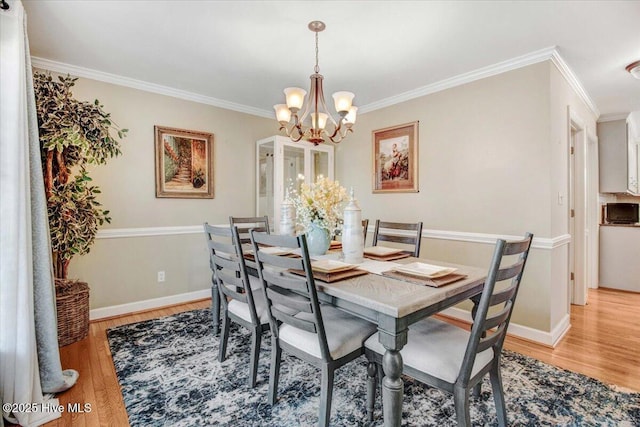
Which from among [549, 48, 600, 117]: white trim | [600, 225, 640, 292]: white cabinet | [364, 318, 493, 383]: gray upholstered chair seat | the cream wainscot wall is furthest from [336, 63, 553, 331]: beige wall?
[600, 225, 640, 292]: white cabinet

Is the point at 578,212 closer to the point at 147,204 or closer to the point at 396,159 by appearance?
the point at 396,159

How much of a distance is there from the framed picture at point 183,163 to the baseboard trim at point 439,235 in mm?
386

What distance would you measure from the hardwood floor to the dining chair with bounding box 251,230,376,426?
3.14ft

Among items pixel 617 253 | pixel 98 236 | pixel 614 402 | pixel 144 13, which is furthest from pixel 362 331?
pixel 617 253

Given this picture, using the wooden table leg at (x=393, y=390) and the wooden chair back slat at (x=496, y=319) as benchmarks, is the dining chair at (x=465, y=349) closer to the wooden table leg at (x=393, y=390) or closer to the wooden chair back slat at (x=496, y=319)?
the wooden chair back slat at (x=496, y=319)

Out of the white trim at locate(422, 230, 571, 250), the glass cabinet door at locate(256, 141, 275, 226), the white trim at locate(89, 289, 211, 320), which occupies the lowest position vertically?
the white trim at locate(89, 289, 211, 320)

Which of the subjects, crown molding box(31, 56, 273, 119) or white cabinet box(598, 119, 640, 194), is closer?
crown molding box(31, 56, 273, 119)

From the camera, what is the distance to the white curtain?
1.65 meters

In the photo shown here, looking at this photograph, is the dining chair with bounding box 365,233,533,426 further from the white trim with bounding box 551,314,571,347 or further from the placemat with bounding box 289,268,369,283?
the white trim with bounding box 551,314,571,347

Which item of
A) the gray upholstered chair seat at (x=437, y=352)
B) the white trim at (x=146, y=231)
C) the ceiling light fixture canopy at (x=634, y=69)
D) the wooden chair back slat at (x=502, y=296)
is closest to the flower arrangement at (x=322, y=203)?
the gray upholstered chair seat at (x=437, y=352)

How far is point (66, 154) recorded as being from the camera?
99.3 inches

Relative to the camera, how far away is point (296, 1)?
78.0 inches

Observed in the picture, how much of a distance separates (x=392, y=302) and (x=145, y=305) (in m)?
3.08

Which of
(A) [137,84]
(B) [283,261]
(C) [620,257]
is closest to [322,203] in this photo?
(B) [283,261]
